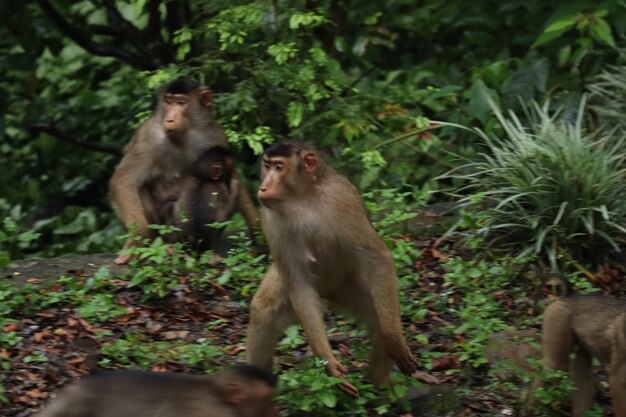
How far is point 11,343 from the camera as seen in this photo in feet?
20.5

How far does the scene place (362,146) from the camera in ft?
28.7

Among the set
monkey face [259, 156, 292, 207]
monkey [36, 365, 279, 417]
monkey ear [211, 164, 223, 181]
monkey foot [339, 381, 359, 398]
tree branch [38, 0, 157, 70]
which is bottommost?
monkey foot [339, 381, 359, 398]

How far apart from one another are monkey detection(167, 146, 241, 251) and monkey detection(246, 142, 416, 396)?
1.76 meters

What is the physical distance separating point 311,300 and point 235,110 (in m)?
2.99

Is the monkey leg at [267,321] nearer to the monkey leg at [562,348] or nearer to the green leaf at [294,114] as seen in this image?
the monkey leg at [562,348]

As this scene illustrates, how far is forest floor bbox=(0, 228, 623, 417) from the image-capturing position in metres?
6.09

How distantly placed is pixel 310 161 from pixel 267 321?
804mm

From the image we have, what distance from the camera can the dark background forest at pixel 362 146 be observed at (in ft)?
21.5

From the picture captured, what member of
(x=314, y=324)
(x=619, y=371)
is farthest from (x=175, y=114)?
(x=619, y=371)

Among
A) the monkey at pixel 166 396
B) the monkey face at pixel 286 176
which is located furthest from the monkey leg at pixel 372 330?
the monkey at pixel 166 396

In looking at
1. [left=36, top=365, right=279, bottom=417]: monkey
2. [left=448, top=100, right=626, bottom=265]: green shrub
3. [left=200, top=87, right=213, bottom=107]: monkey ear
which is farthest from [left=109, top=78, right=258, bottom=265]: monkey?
[left=36, top=365, right=279, bottom=417]: monkey

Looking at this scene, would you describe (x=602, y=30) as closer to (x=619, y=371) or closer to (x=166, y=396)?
(x=619, y=371)

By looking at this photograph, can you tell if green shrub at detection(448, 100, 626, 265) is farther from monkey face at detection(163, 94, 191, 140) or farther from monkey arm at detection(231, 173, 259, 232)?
monkey face at detection(163, 94, 191, 140)

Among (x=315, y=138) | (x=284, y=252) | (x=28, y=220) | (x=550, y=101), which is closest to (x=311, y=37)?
(x=315, y=138)
